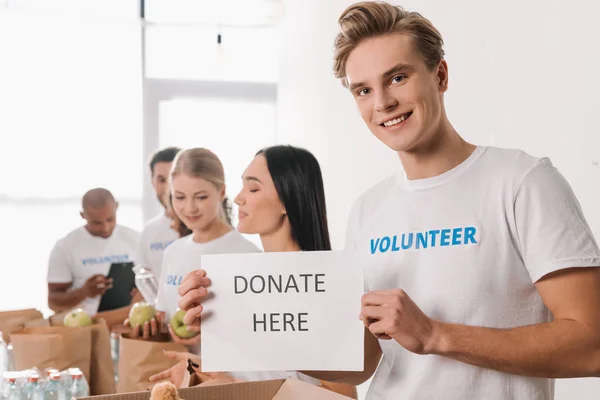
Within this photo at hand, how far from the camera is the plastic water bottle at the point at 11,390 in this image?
1825 mm

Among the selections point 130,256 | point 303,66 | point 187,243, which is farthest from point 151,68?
point 187,243

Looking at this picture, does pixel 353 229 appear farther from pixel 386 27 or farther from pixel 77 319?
pixel 77 319

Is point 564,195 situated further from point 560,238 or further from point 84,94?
point 84,94

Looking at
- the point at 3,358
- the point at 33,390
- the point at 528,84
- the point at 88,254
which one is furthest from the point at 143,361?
the point at 88,254

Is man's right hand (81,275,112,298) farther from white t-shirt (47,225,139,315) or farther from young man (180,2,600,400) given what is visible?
young man (180,2,600,400)

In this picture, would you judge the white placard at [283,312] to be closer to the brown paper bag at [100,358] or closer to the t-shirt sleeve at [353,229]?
the t-shirt sleeve at [353,229]

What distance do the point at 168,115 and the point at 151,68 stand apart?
415 mm

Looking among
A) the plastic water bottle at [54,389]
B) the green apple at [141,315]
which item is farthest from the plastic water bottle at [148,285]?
the plastic water bottle at [54,389]

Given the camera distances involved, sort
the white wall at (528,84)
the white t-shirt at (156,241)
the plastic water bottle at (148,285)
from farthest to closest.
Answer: the white t-shirt at (156,241) < the plastic water bottle at (148,285) < the white wall at (528,84)

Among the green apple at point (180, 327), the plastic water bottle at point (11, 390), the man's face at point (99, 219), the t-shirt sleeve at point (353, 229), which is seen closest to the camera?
the t-shirt sleeve at point (353, 229)

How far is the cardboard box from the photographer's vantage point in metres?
1.08

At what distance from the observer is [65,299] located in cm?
388

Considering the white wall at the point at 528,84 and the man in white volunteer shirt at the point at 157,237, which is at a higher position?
the white wall at the point at 528,84

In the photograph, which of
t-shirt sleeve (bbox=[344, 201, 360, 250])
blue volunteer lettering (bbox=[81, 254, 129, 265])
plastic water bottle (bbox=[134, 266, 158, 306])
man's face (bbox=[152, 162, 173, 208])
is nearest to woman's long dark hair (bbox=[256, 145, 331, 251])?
t-shirt sleeve (bbox=[344, 201, 360, 250])
